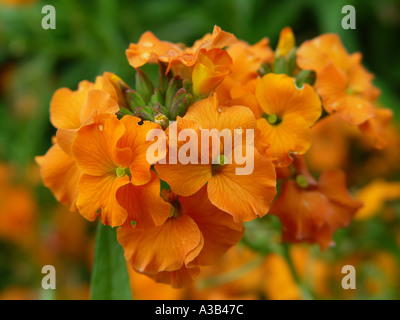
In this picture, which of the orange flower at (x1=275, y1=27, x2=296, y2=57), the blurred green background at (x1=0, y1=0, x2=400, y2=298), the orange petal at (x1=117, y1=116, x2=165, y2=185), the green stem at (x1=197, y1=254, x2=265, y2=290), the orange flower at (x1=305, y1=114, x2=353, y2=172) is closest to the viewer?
the orange petal at (x1=117, y1=116, x2=165, y2=185)

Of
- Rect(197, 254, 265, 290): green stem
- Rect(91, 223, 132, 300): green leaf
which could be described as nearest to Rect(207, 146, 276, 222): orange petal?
Rect(91, 223, 132, 300): green leaf

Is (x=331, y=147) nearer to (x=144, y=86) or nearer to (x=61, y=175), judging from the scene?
(x=144, y=86)

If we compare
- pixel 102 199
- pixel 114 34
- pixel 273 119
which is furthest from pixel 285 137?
pixel 114 34

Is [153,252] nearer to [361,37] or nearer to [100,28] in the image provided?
[100,28]

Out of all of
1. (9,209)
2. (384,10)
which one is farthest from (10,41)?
(384,10)

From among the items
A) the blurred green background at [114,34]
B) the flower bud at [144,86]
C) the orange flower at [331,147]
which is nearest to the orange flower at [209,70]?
the flower bud at [144,86]

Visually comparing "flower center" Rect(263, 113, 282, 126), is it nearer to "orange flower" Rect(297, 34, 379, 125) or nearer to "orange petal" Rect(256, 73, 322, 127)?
"orange petal" Rect(256, 73, 322, 127)

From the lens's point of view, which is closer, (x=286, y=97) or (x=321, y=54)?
(x=286, y=97)
